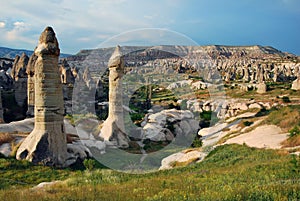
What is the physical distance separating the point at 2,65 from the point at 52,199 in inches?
2073

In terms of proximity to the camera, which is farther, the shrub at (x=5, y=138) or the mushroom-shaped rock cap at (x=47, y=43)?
the shrub at (x=5, y=138)

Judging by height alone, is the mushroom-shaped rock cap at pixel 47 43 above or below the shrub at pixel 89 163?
above

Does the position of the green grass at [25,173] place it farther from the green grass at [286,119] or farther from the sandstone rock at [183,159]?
the green grass at [286,119]

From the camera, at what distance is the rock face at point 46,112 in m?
12.7

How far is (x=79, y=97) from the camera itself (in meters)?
33.5

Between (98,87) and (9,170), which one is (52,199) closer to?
(9,170)

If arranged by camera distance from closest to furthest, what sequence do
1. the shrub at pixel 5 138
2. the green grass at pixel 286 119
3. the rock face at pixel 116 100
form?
the shrub at pixel 5 138 < the green grass at pixel 286 119 < the rock face at pixel 116 100

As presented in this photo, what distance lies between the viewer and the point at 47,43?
1299 centimetres

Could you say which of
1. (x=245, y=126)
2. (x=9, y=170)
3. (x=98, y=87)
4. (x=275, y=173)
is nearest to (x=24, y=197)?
(x=275, y=173)

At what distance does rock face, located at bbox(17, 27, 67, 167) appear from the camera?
12.7 metres

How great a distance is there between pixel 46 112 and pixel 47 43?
3020 mm

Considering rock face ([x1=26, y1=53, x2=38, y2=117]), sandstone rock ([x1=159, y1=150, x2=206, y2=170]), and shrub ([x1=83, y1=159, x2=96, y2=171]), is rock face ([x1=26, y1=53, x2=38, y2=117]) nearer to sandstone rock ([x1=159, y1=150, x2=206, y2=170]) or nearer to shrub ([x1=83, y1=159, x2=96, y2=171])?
sandstone rock ([x1=159, y1=150, x2=206, y2=170])

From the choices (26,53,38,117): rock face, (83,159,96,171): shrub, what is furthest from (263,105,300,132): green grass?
(26,53,38,117): rock face

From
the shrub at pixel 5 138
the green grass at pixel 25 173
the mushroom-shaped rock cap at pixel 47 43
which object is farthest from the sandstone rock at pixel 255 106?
the shrub at pixel 5 138
